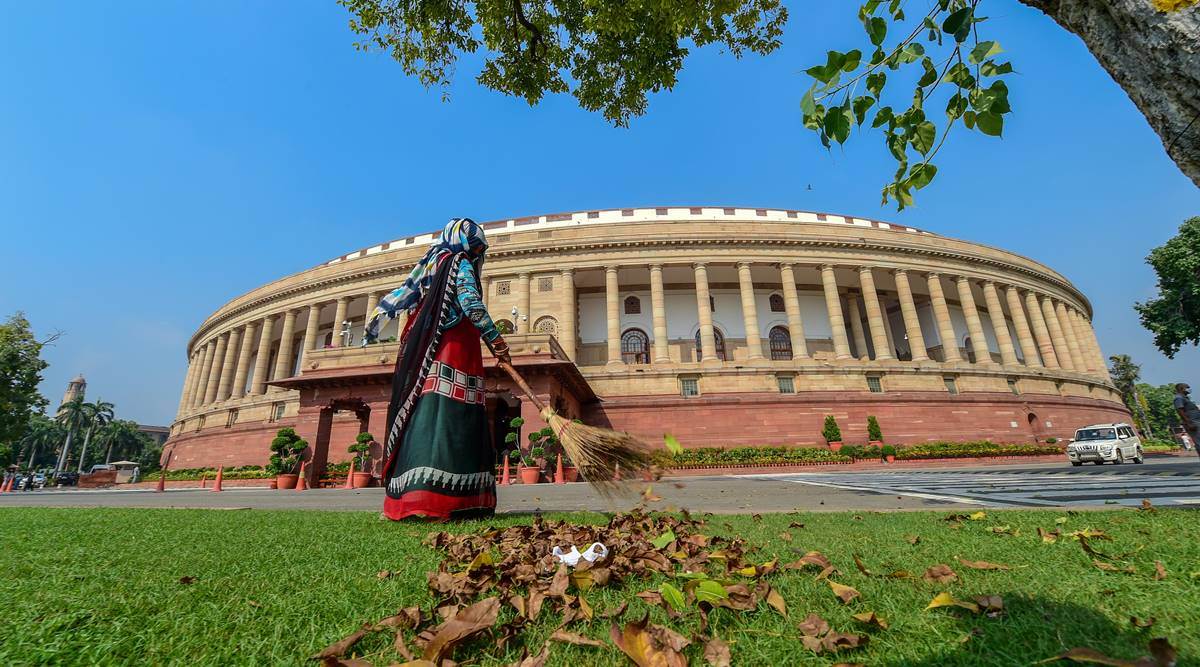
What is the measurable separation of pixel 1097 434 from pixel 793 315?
1258 centimetres

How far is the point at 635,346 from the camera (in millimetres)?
28719

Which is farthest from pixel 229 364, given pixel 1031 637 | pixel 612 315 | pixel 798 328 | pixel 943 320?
pixel 943 320

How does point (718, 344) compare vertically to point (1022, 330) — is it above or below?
below

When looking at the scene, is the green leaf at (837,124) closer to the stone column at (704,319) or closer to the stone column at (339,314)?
the stone column at (704,319)

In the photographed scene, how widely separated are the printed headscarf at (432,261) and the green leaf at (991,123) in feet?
13.2

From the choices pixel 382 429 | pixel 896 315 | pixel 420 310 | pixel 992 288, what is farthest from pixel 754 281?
pixel 420 310

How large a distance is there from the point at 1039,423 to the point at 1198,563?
3214cm

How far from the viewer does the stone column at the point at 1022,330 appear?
1155 inches

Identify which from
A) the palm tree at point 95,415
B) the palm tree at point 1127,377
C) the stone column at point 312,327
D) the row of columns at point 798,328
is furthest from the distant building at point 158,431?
the palm tree at point 1127,377

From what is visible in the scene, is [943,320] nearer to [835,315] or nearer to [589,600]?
[835,315]

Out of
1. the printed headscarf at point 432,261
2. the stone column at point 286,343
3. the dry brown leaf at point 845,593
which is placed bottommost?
the dry brown leaf at point 845,593

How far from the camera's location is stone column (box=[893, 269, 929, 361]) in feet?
86.3

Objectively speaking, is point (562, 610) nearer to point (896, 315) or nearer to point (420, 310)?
point (420, 310)

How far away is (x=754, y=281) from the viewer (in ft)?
99.8
